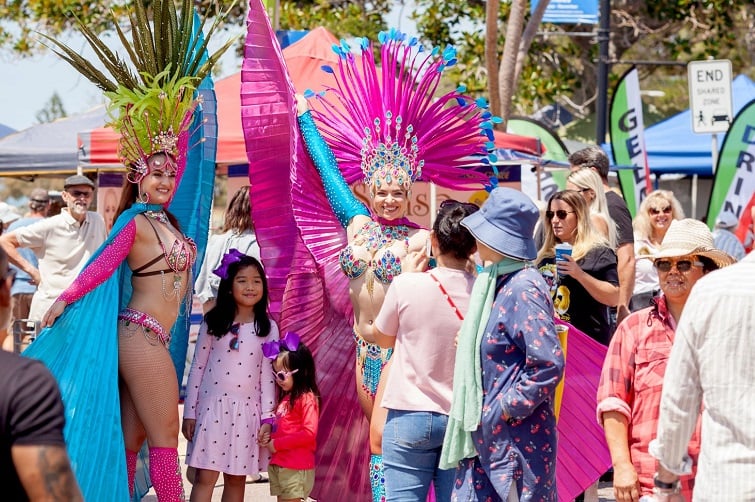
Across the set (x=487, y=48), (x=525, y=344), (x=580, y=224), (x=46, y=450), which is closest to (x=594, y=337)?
(x=580, y=224)

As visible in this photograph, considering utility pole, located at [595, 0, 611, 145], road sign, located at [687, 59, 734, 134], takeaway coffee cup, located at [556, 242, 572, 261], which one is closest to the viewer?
takeaway coffee cup, located at [556, 242, 572, 261]

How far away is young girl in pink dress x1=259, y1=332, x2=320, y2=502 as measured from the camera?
560 cm

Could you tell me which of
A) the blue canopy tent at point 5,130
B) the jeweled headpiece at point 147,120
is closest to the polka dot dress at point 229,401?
the jeweled headpiece at point 147,120

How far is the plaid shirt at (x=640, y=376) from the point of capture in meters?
3.82

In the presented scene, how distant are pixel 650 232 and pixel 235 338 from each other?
3.57 meters

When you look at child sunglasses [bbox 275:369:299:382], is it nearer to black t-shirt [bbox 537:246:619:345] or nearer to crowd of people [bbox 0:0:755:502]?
crowd of people [bbox 0:0:755:502]

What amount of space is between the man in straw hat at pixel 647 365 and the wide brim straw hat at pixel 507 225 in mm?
441

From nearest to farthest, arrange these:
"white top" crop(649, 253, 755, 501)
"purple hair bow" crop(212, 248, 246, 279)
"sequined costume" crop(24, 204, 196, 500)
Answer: "white top" crop(649, 253, 755, 501), "sequined costume" crop(24, 204, 196, 500), "purple hair bow" crop(212, 248, 246, 279)

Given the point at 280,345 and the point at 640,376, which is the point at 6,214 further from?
the point at 640,376

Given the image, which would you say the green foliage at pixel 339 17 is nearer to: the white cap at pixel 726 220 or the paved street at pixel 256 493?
the white cap at pixel 726 220

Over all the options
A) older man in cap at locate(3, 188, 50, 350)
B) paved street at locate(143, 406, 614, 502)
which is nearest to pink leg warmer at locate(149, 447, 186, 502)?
paved street at locate(143, 406, 614, 502)

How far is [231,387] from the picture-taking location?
558cm

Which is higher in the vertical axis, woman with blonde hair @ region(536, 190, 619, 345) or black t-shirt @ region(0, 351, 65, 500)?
black t-shirt @ region(0, 351, 65, 500)

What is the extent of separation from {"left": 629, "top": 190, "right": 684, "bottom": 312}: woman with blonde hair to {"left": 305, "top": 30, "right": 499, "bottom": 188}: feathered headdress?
7.79 feet
